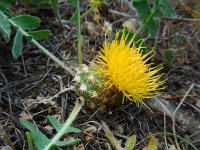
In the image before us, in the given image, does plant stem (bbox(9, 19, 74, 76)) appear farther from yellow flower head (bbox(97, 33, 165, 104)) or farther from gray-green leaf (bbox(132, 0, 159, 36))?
gray-green leaf (bbox(132, 0, 159, 36))

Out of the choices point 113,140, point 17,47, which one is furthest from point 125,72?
point 17,47

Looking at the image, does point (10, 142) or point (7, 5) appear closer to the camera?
point (10, 142)

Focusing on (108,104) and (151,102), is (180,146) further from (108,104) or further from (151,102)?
(108,104)

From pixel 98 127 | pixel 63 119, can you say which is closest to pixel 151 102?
pixel 98 127

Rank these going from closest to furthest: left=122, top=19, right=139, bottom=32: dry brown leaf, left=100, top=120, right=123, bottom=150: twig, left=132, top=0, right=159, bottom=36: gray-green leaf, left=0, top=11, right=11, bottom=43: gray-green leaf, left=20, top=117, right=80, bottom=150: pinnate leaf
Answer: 1. left=20, top=117, right=80, bottom=150: pinnate leaf
2. left=100, top=120, right=123, bottom=150: twig
3. left=0, top=11, right=11, bottom=43: gray-green leaf
4. left=132, top=0, right=159, bottom=36: gray-green leaf
5. left=122, top=19, right=139, bottom=32: dry brown leaf

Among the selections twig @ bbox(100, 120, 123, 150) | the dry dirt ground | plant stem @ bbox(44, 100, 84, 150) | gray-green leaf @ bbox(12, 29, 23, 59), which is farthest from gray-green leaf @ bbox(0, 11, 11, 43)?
twig @ bbox(100, 120, 123, 150)

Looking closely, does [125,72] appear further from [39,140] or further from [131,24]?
[131,24]

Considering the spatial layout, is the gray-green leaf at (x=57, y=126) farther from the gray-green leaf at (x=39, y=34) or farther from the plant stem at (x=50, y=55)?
the gray-green leaf at (x=39, y=34)

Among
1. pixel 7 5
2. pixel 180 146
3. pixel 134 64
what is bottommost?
pixel 180 146

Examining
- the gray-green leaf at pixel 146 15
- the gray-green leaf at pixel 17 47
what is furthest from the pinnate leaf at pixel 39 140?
the gray-green leaf at pixel 146 15
